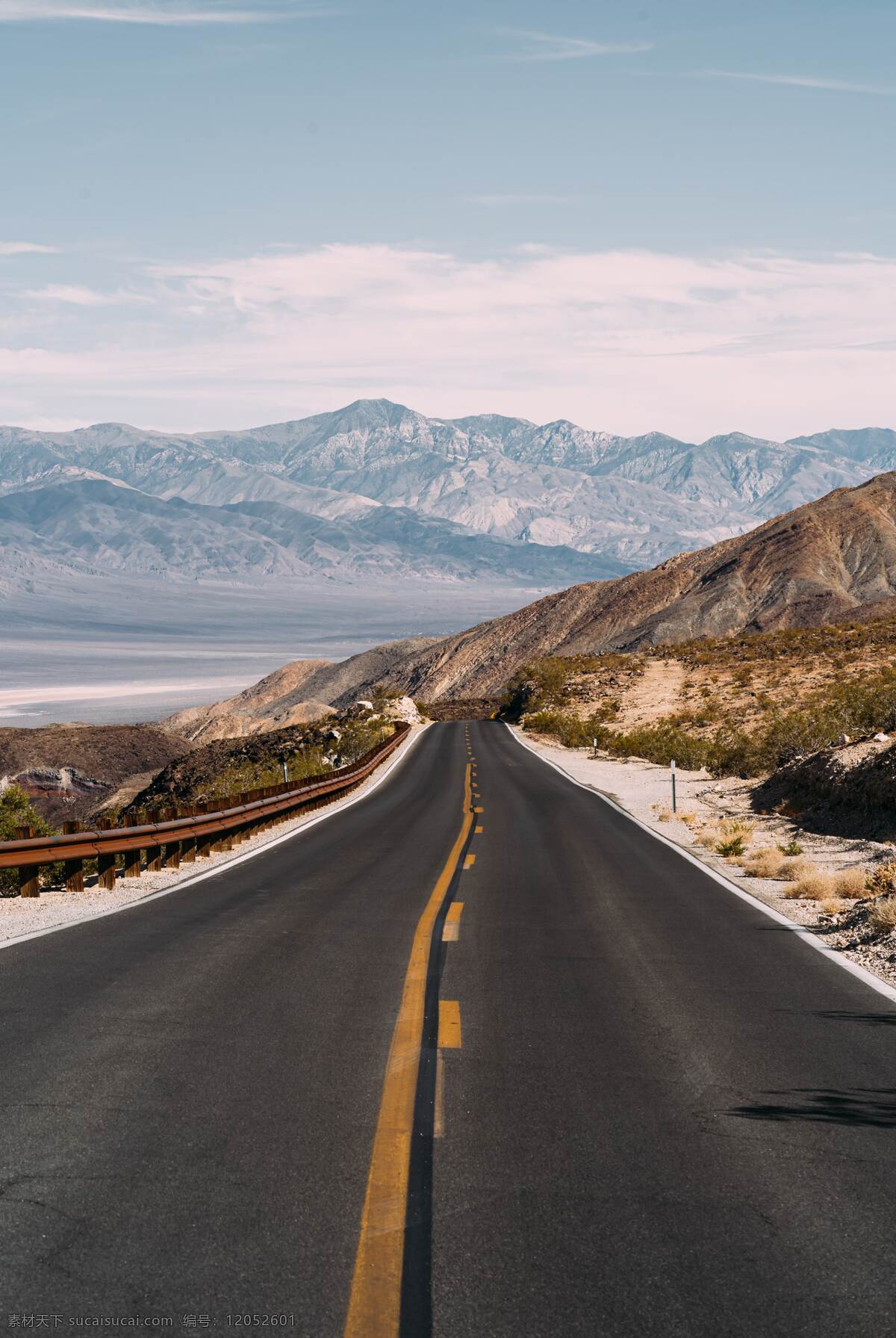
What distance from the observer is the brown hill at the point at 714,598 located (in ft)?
427

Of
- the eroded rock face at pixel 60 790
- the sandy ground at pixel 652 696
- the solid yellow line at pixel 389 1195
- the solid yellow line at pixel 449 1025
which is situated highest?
the sandy ground at pixel 652 696

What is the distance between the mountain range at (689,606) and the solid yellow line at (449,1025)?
97.1m

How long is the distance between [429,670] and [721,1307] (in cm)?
16399

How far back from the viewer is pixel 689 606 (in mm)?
136250

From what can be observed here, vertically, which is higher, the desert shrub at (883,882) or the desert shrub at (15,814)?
the desert shrub at (883,882)

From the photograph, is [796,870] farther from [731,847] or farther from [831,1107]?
[831,1107]

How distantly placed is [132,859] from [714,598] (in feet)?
417

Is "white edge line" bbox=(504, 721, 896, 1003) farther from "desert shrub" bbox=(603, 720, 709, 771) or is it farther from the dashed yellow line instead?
"desert shrub" bbox=(603, 720, 709, 771)

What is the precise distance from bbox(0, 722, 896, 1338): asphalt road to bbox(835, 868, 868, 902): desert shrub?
292 centimetres

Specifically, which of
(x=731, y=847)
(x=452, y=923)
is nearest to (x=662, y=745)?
(x=731, y=847)

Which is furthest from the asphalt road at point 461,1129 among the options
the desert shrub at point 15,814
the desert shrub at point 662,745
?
the desert shrub at point 662,745

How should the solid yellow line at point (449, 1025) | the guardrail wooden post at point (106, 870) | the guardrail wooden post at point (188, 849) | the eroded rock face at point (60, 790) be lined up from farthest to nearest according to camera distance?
the eroded rock face at point (60, 790)
the guardrail wooden post at point (188, 849)
the guardrail wooden post at point (106, 870)
the solid yellow line at point (449, 1025)

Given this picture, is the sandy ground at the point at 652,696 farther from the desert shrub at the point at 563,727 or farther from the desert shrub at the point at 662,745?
the desert shrub at the point at 662,745

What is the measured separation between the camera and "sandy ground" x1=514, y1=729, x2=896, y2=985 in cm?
1115
